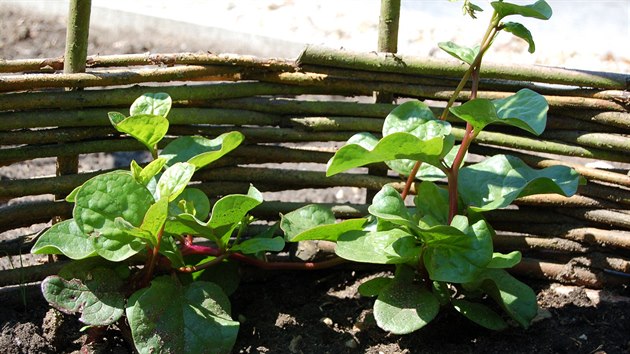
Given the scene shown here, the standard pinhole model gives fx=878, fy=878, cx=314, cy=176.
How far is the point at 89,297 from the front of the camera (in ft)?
5.32

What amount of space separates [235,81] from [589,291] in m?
0.92

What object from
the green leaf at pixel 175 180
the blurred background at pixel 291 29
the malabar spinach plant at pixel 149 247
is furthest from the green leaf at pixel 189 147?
the blurred background at pixel 291 29

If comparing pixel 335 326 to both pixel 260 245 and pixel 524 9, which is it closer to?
pixel 260 245

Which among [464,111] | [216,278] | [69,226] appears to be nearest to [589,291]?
[464,111]

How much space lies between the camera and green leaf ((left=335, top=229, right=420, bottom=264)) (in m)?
1.60

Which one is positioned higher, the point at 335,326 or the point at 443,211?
the point at 443,211

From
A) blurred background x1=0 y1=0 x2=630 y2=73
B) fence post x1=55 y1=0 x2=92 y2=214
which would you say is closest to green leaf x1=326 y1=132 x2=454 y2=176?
fence post x1=55 y1=0 x2=92 y2=214

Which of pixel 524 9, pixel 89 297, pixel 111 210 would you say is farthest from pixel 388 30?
pixel 89 297

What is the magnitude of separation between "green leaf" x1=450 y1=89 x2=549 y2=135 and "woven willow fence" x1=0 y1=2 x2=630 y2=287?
24cm

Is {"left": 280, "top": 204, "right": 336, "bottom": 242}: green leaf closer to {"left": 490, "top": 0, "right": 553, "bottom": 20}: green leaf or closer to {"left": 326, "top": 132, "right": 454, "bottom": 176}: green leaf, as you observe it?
{"left": 326, "top": 132, "right": 454, "bottom": 176}: green leaf

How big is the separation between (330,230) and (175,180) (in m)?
0.32

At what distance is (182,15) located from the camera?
3900 millimetres

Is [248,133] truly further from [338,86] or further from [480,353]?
[480,353]

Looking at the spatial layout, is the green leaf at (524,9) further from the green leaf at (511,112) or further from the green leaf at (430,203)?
the green leaf at (430,203)
